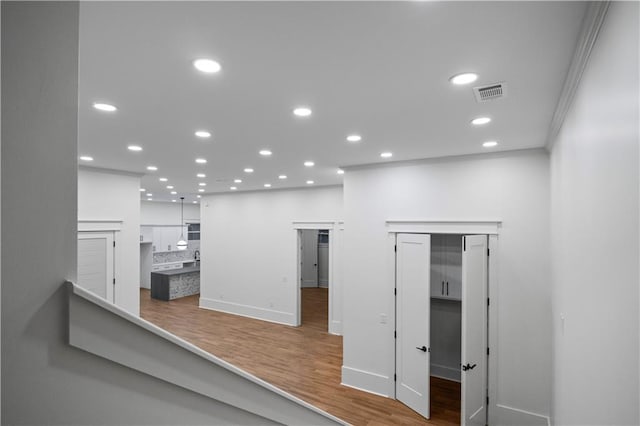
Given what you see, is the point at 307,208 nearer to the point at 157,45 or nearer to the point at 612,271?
the point at 157,45

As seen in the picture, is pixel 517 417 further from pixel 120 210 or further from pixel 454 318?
pixel 120 210

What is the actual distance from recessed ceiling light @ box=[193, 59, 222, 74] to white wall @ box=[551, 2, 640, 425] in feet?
5.44

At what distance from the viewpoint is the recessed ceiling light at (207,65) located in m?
1.79

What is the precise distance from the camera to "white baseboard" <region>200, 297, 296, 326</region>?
7.88 meters

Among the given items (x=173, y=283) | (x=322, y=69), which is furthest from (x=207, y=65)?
(x=173, y=283)

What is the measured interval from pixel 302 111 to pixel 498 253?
115 inches

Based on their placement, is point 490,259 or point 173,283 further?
point 173,283

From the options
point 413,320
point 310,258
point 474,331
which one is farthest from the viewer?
point 310,258

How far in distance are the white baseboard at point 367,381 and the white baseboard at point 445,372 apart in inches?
49.0

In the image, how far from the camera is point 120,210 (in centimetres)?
582

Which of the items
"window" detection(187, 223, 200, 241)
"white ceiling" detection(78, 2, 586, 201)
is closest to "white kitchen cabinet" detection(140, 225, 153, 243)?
"window" detection(187, 223, 200, 241)

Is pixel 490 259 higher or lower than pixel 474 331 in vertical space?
higher

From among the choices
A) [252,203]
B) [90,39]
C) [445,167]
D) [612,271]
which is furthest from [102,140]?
[252,203]

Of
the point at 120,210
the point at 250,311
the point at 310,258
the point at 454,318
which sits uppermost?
the point at 120,210
